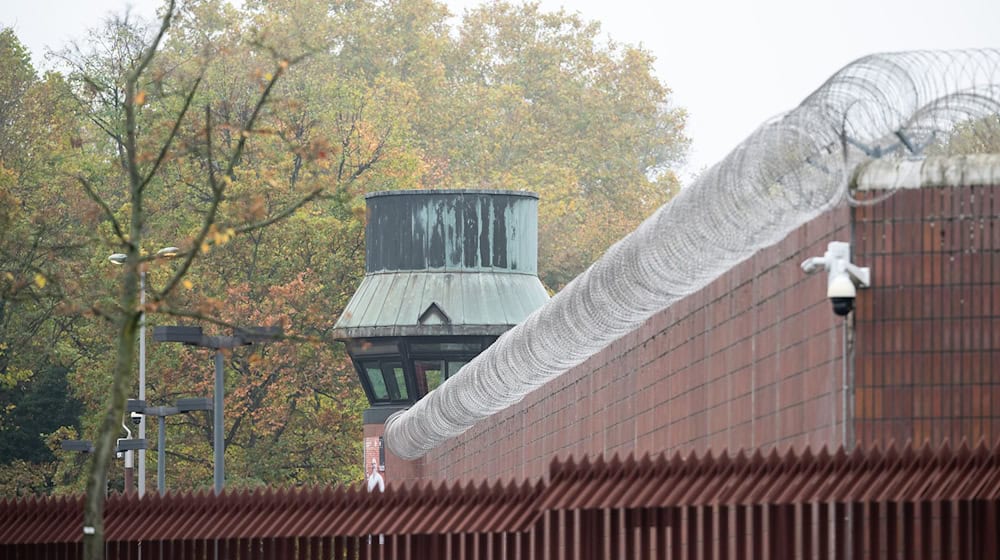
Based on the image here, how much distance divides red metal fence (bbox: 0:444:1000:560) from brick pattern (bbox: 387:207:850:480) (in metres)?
0.73

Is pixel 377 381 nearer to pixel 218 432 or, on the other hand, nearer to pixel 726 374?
pixel 218 432

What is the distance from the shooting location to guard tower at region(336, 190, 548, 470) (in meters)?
38.5

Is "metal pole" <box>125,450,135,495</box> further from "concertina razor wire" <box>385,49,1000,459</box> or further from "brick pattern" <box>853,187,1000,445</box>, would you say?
"brick pattern" <box>853,187,1000,445</box>

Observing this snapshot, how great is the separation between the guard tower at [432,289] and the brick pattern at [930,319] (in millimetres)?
26951

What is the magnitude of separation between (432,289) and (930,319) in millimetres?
28988

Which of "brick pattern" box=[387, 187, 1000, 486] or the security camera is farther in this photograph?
"brick pattern" box=[387, 187, 1000, 486]

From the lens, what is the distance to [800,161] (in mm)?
10547

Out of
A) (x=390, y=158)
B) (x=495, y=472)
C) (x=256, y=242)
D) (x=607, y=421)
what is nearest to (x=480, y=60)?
(x=390, y=158)

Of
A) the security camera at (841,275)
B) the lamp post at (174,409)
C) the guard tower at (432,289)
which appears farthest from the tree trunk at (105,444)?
the guard tower at (432,289)

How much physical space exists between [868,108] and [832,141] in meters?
0.27

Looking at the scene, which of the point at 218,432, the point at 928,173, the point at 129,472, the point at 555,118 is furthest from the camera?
the point at 555,118

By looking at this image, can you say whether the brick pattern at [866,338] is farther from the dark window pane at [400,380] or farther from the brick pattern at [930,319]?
the dark window pane at [400,380]

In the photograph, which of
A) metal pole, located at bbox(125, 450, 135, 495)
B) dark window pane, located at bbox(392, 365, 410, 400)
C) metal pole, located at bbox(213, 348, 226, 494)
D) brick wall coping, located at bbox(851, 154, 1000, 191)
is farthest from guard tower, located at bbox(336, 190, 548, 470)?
brick wall coping, located at bbox(851, 154, 1000, 191)

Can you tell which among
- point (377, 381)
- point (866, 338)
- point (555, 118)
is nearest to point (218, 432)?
point (377, 381)
